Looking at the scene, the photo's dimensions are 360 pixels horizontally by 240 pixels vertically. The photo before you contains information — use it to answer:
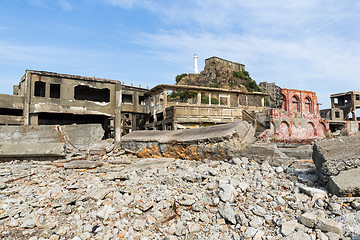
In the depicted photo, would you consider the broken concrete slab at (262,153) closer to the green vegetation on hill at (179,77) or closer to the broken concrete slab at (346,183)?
the broken concrete slab at (346,183)

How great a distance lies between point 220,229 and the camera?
3.46 metres

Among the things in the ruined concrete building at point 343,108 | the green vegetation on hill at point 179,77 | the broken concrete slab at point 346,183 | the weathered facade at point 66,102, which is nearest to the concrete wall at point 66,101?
the weathered facade at point 66,102

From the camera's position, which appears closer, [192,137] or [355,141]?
[355,141]

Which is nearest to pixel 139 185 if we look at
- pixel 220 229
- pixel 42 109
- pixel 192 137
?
pixel 220 229

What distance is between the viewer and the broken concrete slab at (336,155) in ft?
13.2

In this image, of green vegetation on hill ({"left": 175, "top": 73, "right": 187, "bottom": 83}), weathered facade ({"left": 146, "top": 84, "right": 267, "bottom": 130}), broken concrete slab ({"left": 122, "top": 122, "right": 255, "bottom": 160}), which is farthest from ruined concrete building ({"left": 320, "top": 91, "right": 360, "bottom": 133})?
broken concrete slab ({"left": 122, "top": 122, "right": 255, "bottom": 160})

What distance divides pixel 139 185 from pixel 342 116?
3804 centimetres

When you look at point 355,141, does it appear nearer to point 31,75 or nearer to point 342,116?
point 31,75

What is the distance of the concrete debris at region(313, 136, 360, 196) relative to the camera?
12.1ft

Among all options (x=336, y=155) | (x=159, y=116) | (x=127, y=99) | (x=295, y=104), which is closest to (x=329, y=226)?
(x=336, y=155)

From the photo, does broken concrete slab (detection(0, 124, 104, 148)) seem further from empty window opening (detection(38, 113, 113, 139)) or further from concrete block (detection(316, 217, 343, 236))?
concrete block (detection(316, 217, 343, 236))

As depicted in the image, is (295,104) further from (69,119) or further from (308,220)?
(308,220)

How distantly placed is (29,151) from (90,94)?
12742mm

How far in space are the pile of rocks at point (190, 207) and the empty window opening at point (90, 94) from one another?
621 inches
